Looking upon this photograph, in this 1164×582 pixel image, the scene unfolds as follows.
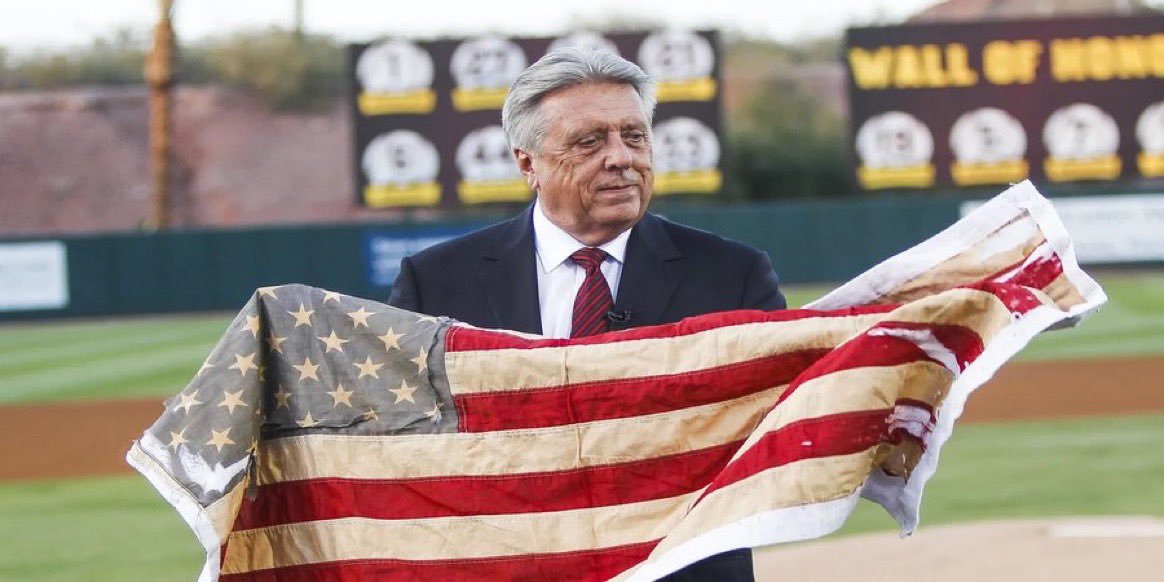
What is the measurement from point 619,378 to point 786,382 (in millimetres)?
320

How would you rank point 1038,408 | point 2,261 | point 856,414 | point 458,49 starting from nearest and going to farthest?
point 856,414
point 1038,408
point 458,49
point 2,261

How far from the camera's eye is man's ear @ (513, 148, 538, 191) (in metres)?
3.12

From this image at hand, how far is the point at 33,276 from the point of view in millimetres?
18031

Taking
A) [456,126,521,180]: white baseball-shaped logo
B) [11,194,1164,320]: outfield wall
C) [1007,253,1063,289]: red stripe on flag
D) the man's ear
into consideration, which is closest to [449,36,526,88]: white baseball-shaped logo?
[456,126,521,180]: white baseball-shaped logo

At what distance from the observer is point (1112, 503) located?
7.26m

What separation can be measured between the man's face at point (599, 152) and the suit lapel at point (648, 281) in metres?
0.08

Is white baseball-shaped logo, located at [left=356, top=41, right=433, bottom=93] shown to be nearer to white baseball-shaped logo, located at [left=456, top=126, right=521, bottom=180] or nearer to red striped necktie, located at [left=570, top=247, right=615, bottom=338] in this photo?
white baseball-shaped logo, located at [left=456, top=126, right=521, bottom=180]

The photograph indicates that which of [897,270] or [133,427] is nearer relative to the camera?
[897,270]

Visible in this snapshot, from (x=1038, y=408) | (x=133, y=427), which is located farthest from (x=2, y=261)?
(x=1038, y=408)

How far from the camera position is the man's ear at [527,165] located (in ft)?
10.2

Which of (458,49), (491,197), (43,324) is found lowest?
(43,324)

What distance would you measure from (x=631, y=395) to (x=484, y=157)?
14.4 metres

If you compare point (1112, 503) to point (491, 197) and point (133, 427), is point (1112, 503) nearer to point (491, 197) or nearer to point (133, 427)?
point (133, 427)

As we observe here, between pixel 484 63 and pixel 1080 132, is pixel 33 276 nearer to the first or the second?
pixel 484 63
